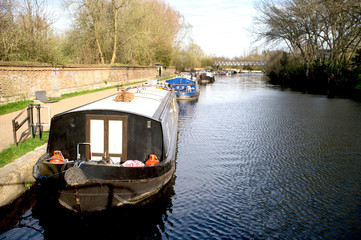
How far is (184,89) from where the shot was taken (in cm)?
2430

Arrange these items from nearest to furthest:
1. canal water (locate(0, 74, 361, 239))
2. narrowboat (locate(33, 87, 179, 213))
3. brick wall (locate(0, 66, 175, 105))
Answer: canal water (locate(0, 74, 361, 239)), narrowboat (locate(33, 87, 179, 213)), brick wall (locate(0, 66, 175, 105))

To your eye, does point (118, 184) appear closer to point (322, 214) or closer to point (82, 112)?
point (82, 112)

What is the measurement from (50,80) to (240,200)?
13.9 metres

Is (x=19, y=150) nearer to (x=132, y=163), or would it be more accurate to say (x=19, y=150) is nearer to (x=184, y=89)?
(x=132, y=163)

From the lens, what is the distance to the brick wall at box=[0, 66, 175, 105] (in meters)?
13.2

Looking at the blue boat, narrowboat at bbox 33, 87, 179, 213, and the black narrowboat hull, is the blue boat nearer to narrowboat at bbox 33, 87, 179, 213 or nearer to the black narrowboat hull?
narrowboat at bbox 33, 87, 179, 213

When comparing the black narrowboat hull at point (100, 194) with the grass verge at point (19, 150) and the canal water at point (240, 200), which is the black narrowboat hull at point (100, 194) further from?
the grass verge at point (19, 150)

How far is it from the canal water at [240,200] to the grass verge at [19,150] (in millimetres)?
831

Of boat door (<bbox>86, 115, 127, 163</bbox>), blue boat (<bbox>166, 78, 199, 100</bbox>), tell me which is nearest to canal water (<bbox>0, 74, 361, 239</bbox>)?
boat door (<bbox>86, 115, 127, 163</bbox>)

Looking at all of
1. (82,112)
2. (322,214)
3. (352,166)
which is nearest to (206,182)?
(322,214)

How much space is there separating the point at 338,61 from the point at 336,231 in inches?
1110

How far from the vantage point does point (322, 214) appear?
225 inches

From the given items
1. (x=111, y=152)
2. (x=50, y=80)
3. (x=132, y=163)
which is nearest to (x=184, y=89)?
(x=50, y=80)

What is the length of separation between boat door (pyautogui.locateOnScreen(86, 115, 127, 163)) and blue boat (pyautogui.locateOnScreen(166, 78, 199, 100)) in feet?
55.7
